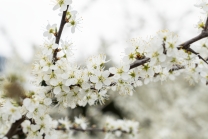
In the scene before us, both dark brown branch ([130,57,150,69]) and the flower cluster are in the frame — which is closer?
dark brown branch ([130,57,150,69])

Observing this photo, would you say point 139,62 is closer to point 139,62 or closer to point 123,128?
point 139,62

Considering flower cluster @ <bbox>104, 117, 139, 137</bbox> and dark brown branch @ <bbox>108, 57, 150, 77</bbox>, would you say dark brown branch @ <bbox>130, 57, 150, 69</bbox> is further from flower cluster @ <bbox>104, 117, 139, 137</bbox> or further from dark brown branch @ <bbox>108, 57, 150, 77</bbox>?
flower cluster @ <bbox>104, 117, 139, 137</bbox>

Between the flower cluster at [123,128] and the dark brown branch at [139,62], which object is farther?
the flower cluster at [123,128]

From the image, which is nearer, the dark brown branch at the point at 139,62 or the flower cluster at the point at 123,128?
the dark brown branch at the point at 139,62

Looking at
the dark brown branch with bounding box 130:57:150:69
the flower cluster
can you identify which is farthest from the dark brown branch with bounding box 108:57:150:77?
the flower cluster

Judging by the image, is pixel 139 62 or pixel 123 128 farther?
pixel 123 128

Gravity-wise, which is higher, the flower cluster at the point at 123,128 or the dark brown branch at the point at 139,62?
the flower cluster at the point at 123,128

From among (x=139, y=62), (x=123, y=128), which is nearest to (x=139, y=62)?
(x=139, y=62)

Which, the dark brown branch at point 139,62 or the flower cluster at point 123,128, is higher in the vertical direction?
the flower cluster at point 123,128

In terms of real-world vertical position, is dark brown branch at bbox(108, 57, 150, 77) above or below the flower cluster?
below

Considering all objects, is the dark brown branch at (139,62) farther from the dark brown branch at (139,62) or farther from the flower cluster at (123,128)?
the flower cluster at (123,128)

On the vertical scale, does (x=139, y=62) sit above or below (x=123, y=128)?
below

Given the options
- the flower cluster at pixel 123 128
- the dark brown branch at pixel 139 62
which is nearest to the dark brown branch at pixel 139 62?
the dark brown branch at pixel 139 62
